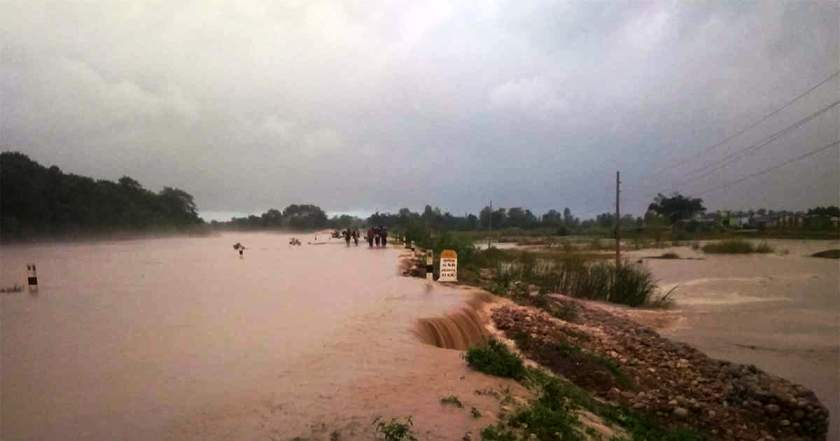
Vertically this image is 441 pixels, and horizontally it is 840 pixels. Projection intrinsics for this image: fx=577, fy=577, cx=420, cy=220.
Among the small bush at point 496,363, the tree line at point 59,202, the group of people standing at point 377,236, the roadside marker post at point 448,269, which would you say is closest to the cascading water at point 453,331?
the small bush at point 496,363

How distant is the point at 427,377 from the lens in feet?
25.2

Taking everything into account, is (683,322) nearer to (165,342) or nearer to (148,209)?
(165,342)

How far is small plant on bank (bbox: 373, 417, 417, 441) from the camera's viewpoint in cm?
508

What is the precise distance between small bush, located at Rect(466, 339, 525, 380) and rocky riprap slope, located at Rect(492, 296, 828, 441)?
239cm

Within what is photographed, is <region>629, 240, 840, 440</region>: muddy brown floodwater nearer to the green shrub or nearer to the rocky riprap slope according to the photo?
the rocky riprap slope

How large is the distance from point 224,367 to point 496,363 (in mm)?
3871

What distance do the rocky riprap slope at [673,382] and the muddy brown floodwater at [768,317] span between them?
1.11 meters

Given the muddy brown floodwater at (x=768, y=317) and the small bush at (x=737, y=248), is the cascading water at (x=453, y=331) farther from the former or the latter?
the small bush at (x=737, y=248)

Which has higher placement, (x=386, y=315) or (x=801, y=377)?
(x=386, y=315)

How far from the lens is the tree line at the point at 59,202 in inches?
1101

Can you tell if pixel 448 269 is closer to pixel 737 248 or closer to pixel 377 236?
pixel 377 236

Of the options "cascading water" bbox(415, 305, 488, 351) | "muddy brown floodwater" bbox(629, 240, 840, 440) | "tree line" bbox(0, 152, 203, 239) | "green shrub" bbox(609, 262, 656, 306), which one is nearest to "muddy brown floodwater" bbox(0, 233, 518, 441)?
"cascading water" bbox(415, 305, 488, 351)

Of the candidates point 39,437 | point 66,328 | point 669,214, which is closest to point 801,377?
point 39,437

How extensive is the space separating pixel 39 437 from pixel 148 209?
66516 millimetres
